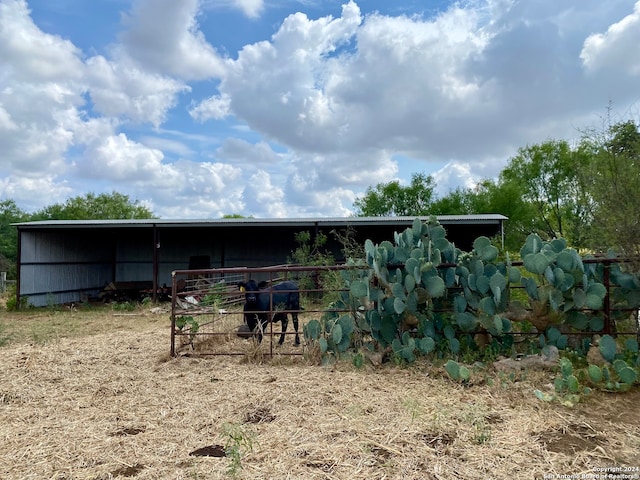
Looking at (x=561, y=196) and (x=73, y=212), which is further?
(x=73, y=212)

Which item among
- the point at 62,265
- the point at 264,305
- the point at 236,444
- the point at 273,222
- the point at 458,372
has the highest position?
the point at 273,222

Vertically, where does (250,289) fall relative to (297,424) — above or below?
above

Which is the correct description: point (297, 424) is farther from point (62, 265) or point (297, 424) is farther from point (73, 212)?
point (73, 212)

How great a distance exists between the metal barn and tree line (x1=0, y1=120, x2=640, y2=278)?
20.3ft

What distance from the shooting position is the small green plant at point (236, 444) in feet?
9.92

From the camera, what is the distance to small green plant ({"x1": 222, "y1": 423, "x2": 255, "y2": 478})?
9.92 feet

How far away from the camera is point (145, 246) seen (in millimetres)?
19094

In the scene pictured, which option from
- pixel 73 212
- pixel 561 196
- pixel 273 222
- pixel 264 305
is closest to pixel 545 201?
pixel 561 196

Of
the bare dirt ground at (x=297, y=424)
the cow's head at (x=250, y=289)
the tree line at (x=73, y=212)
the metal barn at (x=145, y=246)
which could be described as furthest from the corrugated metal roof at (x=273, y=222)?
the tree line at (x=73, y=212)

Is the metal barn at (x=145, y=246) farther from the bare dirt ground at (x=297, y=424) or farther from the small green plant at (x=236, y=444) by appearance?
the small green plant at (x=236, y=444)

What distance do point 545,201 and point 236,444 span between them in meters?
34.2

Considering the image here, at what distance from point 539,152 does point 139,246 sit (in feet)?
91.0

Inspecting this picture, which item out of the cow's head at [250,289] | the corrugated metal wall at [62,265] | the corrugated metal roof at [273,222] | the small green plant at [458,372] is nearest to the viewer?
the small green plant at [458,372]

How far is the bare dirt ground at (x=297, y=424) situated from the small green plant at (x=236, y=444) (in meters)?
0.01
